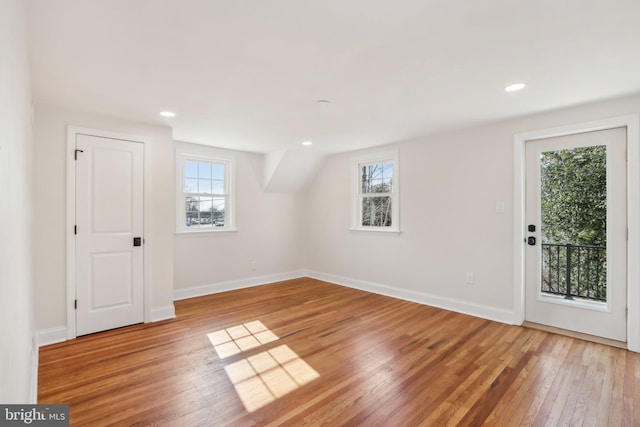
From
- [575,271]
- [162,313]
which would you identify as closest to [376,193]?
[575,271]

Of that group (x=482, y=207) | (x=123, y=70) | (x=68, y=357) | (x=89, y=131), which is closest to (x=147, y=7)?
(x=123, y=70)

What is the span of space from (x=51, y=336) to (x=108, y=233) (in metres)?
1.09

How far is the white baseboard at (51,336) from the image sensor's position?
2.93 metres

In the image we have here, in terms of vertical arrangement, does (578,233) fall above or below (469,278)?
above

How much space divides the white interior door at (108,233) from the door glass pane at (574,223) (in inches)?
180

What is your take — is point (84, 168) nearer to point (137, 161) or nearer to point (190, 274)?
point (137, 161)

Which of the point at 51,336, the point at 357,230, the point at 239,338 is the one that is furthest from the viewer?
the point at 357,230

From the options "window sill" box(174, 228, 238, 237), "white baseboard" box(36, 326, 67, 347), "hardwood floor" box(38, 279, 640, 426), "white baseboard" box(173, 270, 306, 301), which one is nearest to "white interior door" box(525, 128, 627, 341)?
"hardwood floor" box(38, 279, 640, 426)

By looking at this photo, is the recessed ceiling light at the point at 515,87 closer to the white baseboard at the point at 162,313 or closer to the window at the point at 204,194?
the window at the point at 204,194

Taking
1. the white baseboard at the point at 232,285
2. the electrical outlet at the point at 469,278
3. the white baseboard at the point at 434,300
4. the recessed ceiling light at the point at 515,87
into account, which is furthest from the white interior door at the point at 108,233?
the electrical outlet at the point at 469,278

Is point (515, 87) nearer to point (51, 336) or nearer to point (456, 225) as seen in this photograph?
point (456, 225)

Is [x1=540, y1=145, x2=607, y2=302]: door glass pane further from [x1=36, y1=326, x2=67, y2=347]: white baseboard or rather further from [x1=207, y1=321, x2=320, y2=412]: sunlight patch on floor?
[x1=36, y1=326, x2=67, y2=347]: white baseboard

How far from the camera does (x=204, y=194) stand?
4871 millimetres

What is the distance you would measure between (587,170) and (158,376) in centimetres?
441
